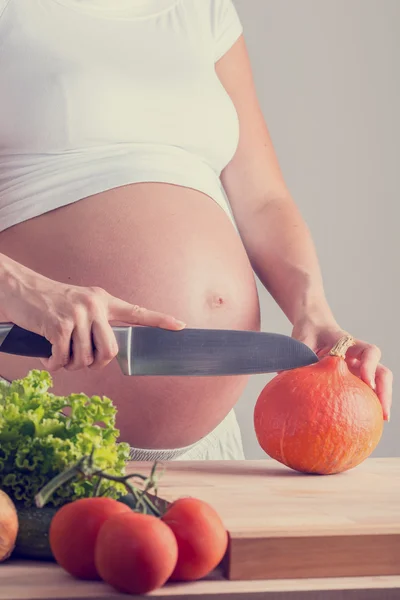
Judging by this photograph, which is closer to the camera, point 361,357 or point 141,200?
point 361,357

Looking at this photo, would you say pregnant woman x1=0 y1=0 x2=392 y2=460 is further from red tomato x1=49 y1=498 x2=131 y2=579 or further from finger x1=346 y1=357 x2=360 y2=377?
red tomato x1=49 y1=498 x2=131 y2=579

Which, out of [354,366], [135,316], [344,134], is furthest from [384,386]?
[344,134]

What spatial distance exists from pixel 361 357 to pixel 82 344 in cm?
45

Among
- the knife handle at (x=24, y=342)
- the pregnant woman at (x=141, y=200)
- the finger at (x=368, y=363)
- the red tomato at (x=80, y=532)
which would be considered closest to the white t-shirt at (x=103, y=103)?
the pregnant woman at (x=141, y=200)

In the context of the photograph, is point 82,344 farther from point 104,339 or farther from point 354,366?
point 354,366

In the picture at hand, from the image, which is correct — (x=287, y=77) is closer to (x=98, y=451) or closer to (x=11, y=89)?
(x=11, y=89)

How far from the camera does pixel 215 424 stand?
56.1 inches

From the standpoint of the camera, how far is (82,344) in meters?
1.01

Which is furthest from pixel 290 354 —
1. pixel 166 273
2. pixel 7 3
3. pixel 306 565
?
pixel 7 3

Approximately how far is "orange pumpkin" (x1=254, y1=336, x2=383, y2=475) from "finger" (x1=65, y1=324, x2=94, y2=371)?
26 centimetres

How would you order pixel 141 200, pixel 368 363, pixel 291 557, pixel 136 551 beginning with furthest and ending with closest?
pixel 141 200 → pixel 368 363 → pixel 291 557 → pixel 136 551

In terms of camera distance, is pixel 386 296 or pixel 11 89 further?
pixel 386 296

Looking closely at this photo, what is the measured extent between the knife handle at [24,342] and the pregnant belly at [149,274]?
16 cm

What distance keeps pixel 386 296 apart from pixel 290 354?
1.51 metres
